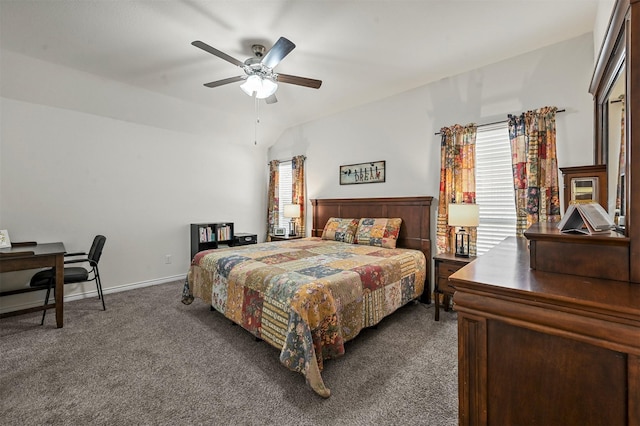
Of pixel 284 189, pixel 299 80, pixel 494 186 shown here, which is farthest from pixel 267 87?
pixel 284 189

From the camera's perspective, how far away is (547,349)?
0.80m

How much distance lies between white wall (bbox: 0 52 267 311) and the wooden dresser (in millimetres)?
4435

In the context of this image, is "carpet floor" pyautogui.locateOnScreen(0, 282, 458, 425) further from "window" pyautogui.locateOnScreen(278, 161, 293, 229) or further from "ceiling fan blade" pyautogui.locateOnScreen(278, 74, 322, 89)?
"window" pyautogui.locateOnScreen(278, 161, 293, 229)

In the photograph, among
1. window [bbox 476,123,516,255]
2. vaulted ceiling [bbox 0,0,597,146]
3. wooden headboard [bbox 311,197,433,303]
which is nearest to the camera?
vaulted ceiling [bbox 0,0,597,146]

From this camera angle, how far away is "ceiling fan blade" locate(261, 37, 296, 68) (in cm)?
208

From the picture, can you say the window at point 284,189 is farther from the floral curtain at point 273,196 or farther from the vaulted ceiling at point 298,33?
the vaulted ceiling at point 298,33

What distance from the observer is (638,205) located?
2.83 feet

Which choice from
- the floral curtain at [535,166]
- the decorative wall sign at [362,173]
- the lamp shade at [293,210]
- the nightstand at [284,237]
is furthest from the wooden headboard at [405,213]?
the floral curtain at [535,166]

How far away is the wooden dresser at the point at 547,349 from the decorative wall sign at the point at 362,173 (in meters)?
3.14

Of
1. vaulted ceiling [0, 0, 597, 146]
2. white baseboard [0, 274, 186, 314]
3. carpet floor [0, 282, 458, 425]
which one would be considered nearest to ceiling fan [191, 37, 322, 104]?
vaulted ceiling [0, 0, 597, 146]

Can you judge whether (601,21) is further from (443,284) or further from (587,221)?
(443,284)

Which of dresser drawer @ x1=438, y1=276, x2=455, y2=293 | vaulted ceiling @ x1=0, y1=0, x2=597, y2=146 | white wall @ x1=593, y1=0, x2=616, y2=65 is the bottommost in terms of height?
dresser drawer @ x1=438, y1=276, x2=455, y2=293

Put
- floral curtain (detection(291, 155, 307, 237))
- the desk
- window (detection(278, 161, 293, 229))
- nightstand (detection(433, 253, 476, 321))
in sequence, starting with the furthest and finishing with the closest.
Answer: window (detection(278, 161, 293, 229)) → floral curtain (detection(291, 155, 307, 237)) → nightstand (detection(433, 253, 476, 321)) → the desk

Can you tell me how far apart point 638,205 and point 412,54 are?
2.59m
